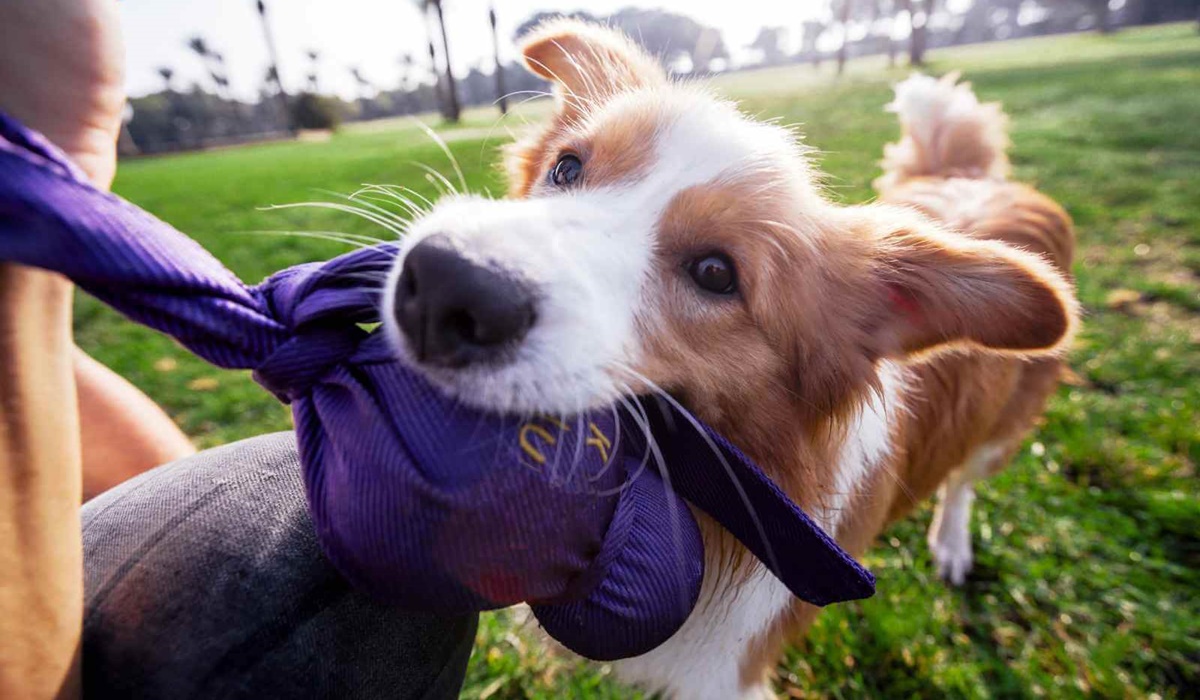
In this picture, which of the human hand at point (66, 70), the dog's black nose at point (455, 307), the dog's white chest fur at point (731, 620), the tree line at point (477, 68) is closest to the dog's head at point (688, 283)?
the dog's black nose at point (455, 307)

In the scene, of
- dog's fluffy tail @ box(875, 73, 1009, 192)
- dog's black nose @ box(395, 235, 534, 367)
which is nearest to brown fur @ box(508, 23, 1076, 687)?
dog's black nose @ box(395, 235, 534, 367)

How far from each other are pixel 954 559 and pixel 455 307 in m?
2.84

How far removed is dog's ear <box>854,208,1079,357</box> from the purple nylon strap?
2.41 ft

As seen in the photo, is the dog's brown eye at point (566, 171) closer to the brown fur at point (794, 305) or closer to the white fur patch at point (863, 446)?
the brown fur at point (794, 305)

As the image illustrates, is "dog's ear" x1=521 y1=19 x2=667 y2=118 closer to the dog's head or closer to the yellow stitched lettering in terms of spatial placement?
the dog's head

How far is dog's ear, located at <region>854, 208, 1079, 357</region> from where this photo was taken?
63.0 inches

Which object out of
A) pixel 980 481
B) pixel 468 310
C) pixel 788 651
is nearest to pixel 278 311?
pixel 468 310

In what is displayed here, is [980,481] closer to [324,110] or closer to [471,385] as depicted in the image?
[471,385]

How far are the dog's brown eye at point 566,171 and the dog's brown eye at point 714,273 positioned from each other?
0.49 meters

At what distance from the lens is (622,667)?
2125 millimetres

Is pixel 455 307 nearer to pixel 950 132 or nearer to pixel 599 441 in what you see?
pixel 599 441

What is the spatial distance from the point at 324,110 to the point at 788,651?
53.7m

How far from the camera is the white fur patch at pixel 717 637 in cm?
192

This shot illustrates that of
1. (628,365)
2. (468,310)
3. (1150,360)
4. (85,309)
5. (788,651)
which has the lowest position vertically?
(788,651)
